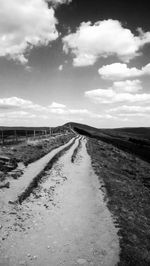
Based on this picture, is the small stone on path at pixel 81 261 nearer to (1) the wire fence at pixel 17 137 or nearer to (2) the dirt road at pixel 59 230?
(2) the dirt road at pixel 59 230

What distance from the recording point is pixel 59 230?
9711mm

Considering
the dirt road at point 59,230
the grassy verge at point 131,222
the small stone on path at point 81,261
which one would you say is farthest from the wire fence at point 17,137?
the small stone on path at point 81,261

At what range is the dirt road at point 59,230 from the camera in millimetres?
7805

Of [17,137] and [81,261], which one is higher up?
[17,137]

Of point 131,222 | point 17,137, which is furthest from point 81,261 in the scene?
point 17,137

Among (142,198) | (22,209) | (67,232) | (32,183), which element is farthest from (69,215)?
(142,198)

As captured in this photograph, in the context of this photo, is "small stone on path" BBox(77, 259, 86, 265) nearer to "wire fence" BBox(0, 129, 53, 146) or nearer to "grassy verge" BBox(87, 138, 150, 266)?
"grassy verge" BBox(87, 138, 150, 266)

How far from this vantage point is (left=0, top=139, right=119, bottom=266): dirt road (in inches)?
307

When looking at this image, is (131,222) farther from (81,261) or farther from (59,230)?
(81,261)

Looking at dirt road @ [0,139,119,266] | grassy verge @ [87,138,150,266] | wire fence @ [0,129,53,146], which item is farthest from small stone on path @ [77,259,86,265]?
wire fence @ [0,129,53,146]

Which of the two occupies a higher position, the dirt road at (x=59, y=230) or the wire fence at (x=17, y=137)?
the wire fence at (x=17, y=137)

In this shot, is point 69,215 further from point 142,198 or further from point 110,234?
point 142,198

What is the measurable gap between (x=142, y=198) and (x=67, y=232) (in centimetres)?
879

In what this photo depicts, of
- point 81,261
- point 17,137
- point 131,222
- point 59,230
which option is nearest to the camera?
point 81,261
